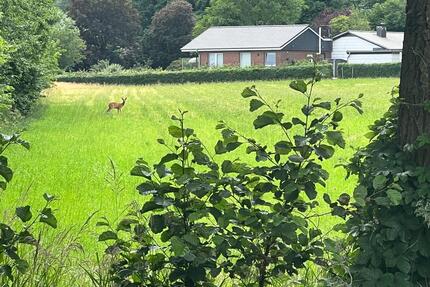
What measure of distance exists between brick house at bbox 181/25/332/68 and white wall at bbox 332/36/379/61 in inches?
49.1

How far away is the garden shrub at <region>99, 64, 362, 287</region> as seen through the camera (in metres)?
3.19

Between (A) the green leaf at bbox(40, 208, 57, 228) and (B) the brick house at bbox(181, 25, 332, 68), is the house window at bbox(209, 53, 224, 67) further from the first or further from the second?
(A) the green leaf at bbox(40, 208, 57, 228)

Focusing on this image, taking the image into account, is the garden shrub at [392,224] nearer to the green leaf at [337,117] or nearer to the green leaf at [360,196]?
the green leaf at [360,196]

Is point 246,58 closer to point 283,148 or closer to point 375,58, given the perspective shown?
point 375,58

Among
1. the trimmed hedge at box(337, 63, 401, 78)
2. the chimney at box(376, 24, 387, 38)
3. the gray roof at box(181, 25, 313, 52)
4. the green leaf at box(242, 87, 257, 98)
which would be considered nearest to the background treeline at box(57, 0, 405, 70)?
the gray roof at box(181, 25, 313, 52)

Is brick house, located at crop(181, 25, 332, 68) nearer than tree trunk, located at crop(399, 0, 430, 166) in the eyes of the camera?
No

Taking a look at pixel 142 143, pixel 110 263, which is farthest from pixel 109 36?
pixel 110 263

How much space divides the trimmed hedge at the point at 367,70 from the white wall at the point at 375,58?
27.7 feet

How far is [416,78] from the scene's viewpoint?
3645mm

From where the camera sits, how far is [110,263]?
3545 mm

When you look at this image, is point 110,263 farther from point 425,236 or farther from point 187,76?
point 187,76

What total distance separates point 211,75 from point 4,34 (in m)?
39.9

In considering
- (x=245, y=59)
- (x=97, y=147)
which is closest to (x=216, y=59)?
(x=245, y=59)

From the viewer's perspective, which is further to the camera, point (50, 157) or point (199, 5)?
point (199, 5)
